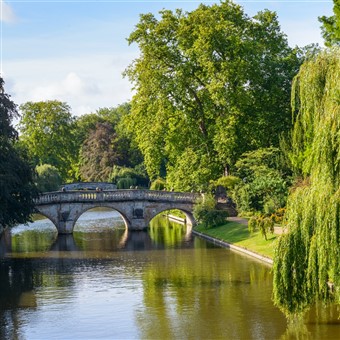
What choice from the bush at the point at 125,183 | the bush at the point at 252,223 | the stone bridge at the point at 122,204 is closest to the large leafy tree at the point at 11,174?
the stone bridge at the point at 122,204

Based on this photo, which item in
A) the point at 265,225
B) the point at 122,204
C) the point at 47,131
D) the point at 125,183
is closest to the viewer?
the point at 265,225

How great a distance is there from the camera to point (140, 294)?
33.1 m

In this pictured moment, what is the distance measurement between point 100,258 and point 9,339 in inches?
761

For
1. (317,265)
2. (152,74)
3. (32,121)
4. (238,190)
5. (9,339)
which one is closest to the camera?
(317,265)

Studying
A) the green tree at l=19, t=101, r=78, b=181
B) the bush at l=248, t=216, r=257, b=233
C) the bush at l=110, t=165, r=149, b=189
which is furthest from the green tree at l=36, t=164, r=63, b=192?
the bush at l=248, t=216, r=257, b=233

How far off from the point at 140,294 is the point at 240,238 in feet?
52.8

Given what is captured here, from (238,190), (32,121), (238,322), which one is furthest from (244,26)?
(32,121)

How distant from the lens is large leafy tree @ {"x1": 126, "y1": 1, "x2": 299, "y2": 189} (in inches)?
2312

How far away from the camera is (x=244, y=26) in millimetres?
62156

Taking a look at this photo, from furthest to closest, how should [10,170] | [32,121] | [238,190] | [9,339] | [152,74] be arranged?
[32,121] < [152,74] < [238,190] < [10,170] < [9,339]

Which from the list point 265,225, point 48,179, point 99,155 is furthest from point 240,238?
point 99,155

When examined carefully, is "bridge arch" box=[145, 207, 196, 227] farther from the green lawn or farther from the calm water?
the calm water

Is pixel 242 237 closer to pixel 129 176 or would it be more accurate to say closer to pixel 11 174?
pixel 11 174

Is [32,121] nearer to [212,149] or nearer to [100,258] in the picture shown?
[212,149]
